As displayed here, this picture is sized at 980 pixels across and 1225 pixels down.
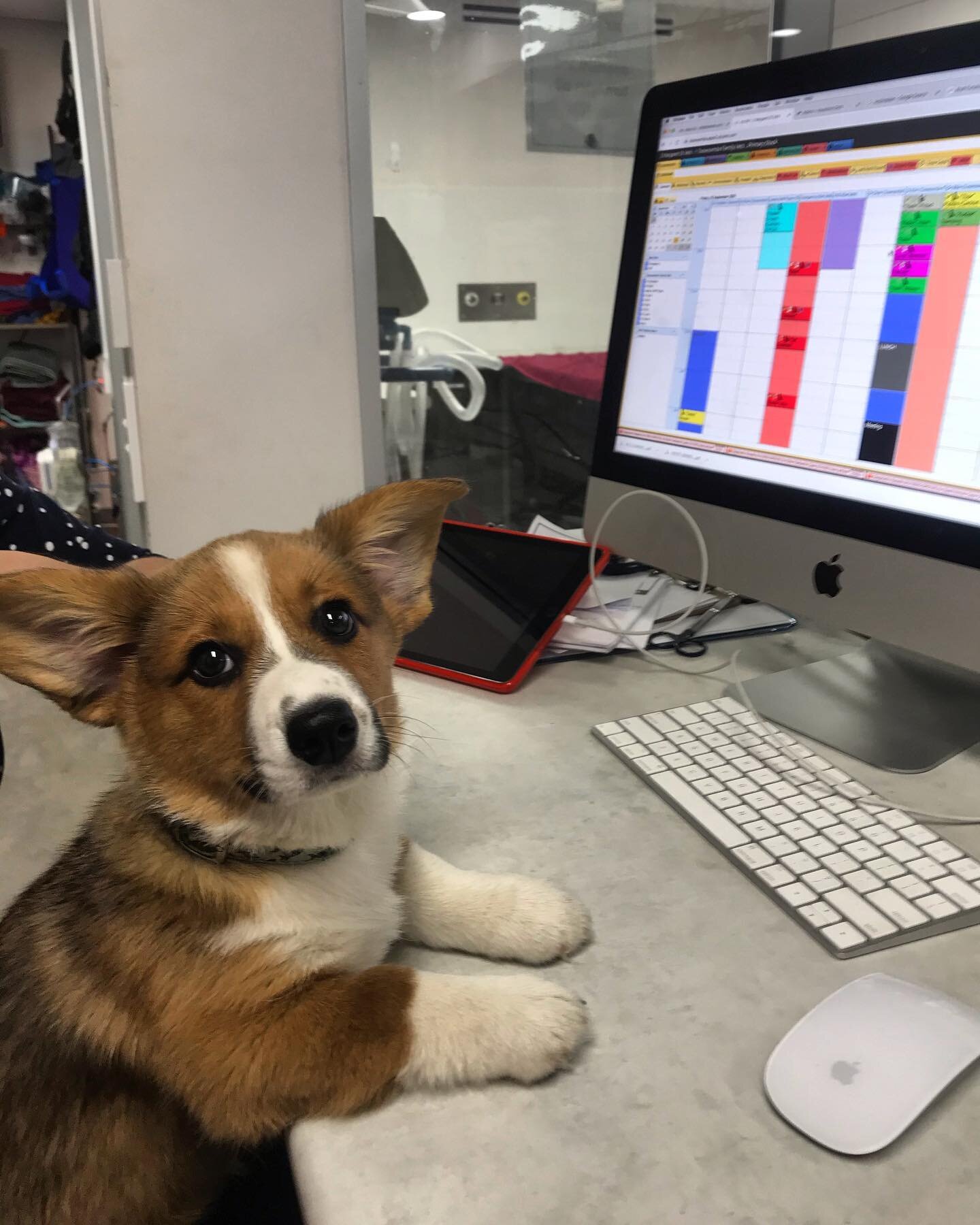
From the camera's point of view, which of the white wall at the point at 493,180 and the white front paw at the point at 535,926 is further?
the white wall at the point at 493,180

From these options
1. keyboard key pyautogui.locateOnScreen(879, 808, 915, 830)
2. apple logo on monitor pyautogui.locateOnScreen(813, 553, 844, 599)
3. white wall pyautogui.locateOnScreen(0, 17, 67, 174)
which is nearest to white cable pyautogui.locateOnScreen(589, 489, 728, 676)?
apple logo on monitor pyautogui.locateOnScreen(813, 553, 844, 599)

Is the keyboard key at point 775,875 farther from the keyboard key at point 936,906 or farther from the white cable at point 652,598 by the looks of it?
the white cable at point 652,598

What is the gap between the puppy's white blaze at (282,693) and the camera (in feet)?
2.14

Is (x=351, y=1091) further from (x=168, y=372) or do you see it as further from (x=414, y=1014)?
(x=168, y=372)

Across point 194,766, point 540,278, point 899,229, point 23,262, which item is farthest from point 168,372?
point 23,262

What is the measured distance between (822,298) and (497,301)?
106 centimetres

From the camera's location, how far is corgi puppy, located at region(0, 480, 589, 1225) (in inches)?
23.6

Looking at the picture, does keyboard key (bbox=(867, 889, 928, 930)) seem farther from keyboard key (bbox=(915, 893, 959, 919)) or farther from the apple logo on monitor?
the apple logo on monitor

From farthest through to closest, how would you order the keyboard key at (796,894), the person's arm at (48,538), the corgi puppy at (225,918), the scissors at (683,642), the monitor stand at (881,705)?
1. the person's arm at (48,538)
2. the scissors at (683,642)
3. the monitor stand at (881,705)
4. the keyboard key at (796,894)
5. the corgi puppy at (225,918)

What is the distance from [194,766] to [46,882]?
21cm

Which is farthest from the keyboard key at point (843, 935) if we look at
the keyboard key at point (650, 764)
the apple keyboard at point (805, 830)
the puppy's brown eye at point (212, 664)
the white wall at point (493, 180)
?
the white wall at point (493, 180)

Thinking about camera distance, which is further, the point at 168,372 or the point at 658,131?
the point at 168,372

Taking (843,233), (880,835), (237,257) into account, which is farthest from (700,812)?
(237,257)

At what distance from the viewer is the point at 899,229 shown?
2.96 feet
